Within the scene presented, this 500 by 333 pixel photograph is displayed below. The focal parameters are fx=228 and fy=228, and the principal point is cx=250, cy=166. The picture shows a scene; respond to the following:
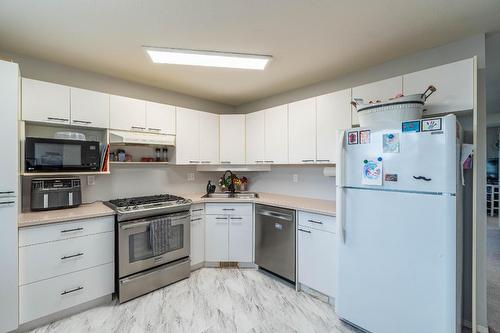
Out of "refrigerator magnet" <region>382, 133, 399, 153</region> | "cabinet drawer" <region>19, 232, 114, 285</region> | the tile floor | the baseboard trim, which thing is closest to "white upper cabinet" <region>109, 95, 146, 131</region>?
"cabinet drawer" <region>19, 232, 114, 285</region>

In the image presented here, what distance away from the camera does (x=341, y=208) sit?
6.34ft

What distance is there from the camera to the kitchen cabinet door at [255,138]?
129 inches

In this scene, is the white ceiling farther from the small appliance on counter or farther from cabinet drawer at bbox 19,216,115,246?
cabinet drawer at bbox 19,216,115,246

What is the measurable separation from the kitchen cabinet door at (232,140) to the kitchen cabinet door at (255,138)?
0.08 metres

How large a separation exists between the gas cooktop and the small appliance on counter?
35 cm

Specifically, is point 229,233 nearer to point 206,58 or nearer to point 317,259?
point 317,259

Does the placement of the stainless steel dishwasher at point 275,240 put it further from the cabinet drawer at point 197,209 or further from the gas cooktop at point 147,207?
the gas cooktop at point 147,207

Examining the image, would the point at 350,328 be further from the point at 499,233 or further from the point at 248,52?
the point at 499,233

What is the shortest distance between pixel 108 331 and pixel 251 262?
1.64 m

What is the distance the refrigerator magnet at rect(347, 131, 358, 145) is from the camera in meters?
1.86

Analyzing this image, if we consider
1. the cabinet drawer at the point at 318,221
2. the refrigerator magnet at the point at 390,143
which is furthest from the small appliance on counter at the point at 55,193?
the refrigerator magnet at the point at 390,143

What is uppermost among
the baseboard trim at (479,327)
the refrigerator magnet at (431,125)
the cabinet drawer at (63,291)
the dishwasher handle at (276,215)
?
the refrigerator magnet at (431,125)

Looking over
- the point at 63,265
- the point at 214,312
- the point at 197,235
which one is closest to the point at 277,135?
the point at 197,235

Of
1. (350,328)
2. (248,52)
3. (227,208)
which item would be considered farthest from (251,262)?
(248,52)
